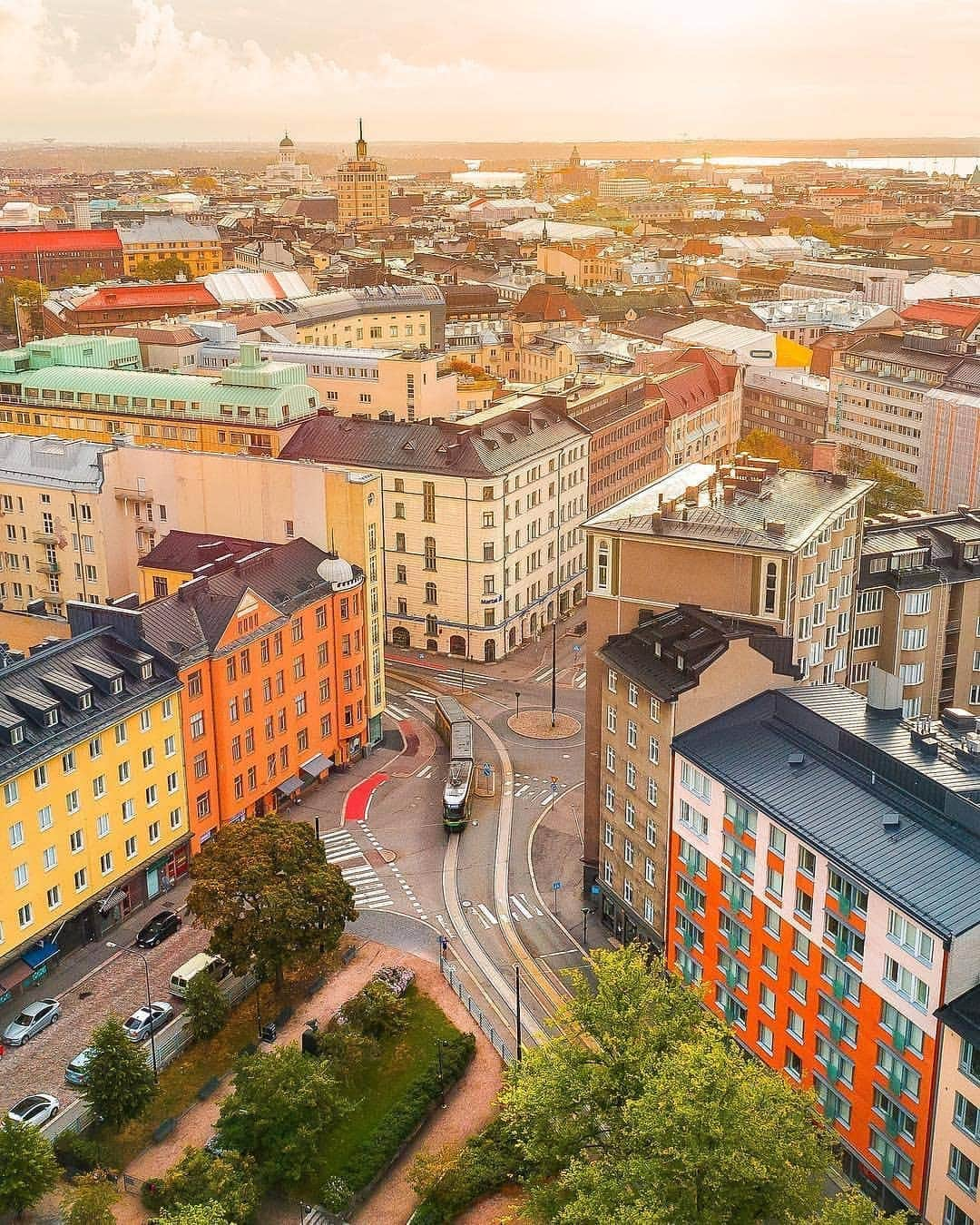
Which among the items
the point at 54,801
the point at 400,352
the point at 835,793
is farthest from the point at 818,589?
the point at 400,352

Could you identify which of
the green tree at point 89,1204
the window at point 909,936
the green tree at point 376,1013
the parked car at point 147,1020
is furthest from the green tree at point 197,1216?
the window at point 909,936

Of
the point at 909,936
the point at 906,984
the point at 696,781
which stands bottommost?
the point at 906,984

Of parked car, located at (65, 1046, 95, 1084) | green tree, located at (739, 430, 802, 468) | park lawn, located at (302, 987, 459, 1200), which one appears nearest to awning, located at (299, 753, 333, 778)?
park lawn, located at (302, 987, 459, 1200)

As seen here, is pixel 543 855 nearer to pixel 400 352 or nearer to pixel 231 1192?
pixel 231 1192

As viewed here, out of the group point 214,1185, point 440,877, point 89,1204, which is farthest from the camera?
point 440,877

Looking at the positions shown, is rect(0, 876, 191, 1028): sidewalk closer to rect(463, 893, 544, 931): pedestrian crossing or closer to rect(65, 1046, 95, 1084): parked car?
rect(65, 1046, 95, 1084): parked car

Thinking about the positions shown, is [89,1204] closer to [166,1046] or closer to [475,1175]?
[166,1046]

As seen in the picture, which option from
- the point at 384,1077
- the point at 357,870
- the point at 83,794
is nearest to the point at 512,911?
the point at 357,870

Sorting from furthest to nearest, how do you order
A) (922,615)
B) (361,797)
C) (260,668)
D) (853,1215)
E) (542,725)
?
(542,725) → (361,797) → (922,615) → (260,668) → (853,1215)
